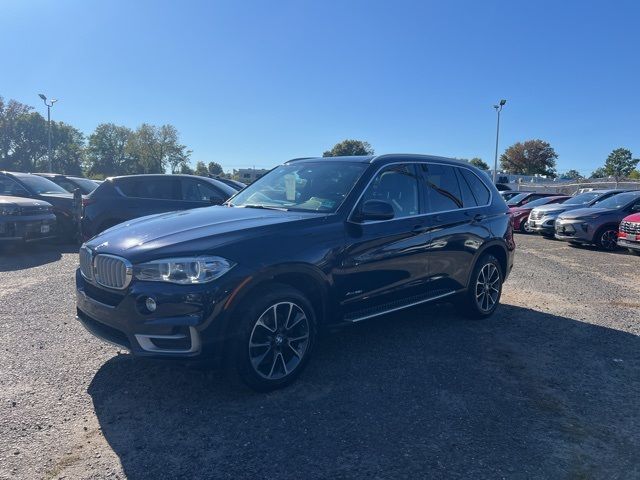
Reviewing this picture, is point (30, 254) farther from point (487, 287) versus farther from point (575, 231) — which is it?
point (575, 231)

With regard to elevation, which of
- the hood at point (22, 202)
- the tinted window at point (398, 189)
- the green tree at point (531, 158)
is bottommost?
the hood at point (22, 202)

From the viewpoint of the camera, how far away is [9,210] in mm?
9398

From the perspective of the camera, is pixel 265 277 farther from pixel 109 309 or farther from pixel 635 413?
pixel 635 413

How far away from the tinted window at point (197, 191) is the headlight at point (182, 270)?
6185 millimetres

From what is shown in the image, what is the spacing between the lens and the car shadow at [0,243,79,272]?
28.1ft

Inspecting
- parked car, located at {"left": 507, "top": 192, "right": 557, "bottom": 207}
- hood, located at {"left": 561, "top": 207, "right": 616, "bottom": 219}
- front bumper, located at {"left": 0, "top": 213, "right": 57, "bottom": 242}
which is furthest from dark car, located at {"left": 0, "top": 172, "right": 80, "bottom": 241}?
parked car, located at {"left": 507, "top": 192, "right": 557, "bottom": 207}

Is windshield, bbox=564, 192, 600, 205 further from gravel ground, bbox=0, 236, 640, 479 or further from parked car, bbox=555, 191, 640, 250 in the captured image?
gravel ground, bbox=0, 236, 640, 479

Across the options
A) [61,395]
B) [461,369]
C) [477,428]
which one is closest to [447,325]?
[461,369]

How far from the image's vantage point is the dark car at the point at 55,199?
10.9 meters

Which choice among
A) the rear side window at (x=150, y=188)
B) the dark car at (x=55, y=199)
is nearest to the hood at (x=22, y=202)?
the dark car at (x=55, y=199)

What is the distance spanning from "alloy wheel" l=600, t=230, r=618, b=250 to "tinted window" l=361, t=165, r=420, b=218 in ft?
34.1

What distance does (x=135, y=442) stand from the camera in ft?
9.91

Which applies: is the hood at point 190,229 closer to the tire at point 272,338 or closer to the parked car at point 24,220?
the tire at point 272,338

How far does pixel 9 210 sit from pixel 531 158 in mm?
84244
